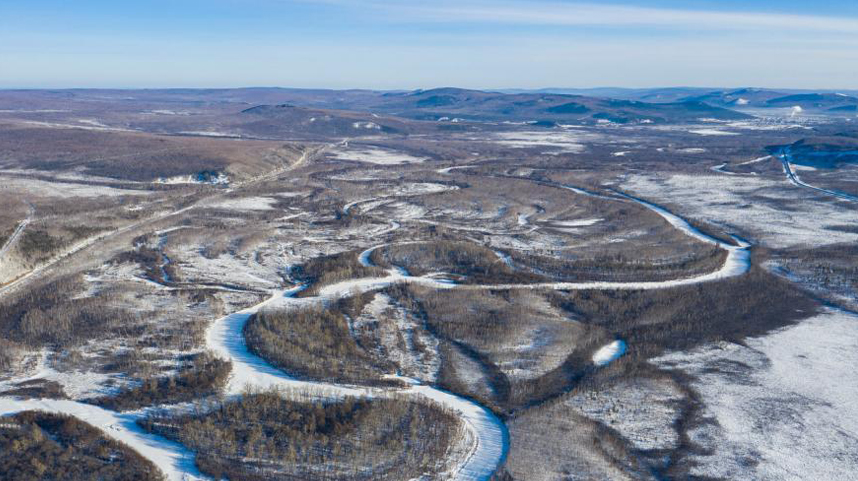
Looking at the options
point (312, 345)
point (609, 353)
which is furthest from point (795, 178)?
point (312, 345)

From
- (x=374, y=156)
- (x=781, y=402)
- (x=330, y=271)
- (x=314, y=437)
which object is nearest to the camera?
(x=314, y=437)

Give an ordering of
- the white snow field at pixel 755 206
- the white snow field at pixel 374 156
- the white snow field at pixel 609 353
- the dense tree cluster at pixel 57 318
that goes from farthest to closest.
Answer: the white snow field at pixel 374 156, the white snow field at pixel 755 206, the dense tree cluster at pixel 57 318, the white snow field at pixel 609 353

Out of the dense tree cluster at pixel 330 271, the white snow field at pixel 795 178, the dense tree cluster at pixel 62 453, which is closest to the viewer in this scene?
the dense tree cluster at pixel 62 453

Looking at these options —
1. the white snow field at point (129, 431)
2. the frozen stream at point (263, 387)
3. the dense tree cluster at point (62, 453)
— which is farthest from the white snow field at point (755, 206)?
the dense tree cluster at point (62, 453)

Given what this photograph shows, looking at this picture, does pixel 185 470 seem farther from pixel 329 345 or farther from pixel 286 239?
pixel 286 239

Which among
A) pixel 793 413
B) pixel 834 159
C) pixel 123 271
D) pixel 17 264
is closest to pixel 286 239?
pixel 123 271

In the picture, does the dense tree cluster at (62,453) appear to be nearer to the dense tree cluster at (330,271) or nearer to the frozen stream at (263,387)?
the frozen stream at (263,387)

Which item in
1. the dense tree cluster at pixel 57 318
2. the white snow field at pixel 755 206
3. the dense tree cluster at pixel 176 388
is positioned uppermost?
the white snow field at pixel 755 206

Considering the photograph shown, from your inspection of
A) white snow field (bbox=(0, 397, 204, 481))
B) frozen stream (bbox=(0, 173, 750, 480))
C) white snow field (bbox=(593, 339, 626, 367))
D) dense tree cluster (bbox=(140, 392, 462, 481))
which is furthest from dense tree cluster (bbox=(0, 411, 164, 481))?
white snow field (bbox=(593, 339, 626, 367))

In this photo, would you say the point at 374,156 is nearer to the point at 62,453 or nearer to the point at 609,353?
the point at 609,353
